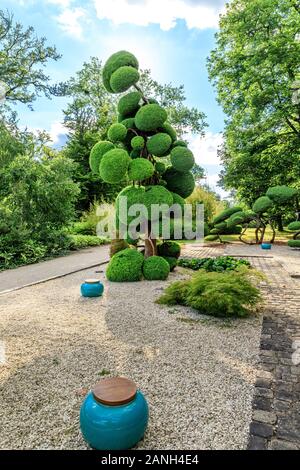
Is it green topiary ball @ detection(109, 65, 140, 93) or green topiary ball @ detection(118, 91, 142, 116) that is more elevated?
green topiary ball @ detection(109, 65, 140, 93)

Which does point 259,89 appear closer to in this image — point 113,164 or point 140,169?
point 140,169

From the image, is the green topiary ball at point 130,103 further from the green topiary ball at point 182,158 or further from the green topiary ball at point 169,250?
the green topiary ball at point 169,250

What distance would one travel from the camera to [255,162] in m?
15.4

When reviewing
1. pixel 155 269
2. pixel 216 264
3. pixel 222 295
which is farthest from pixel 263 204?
pixel 222 295

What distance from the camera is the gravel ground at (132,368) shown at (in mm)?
1876

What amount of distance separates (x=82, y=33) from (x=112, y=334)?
5.94 metres

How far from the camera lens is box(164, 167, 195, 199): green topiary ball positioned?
6879 millimetres

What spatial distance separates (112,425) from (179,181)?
19.1ft

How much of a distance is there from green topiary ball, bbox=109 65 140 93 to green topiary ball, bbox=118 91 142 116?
0.86ft

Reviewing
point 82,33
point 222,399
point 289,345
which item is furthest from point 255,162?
point 222,399

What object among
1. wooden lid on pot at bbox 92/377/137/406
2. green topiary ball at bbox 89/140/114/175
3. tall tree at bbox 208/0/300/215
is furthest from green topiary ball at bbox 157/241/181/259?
tall tree at bbox 208/0/300/215

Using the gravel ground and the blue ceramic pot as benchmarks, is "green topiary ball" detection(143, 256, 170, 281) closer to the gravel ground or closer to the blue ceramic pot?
the gravel ground

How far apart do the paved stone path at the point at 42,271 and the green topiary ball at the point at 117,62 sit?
15.6 ft

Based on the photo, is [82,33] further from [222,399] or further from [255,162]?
[255,162]
